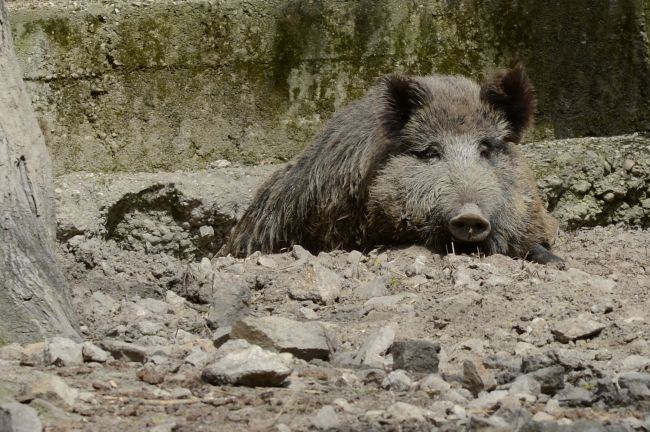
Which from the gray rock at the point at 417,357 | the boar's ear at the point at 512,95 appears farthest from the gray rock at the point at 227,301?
the boar's ear at the point at 512,95

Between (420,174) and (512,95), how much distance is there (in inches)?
34.0

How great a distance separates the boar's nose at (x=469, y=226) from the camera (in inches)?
263

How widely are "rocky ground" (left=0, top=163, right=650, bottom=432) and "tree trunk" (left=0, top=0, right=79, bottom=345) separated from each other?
0.87 ft

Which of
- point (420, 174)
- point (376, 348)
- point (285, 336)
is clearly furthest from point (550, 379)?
point (420, 174)

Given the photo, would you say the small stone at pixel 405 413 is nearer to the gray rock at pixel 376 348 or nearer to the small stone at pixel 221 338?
the gray rock at pixel 376 348

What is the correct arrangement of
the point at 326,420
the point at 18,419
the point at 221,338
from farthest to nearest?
the point at 221,338, the point at 326,420, the point at 18,419

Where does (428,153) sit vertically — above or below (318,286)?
above

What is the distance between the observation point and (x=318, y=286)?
220 inches

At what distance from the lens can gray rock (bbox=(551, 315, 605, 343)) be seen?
180 inches

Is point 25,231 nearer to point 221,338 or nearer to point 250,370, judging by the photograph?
point 221,338

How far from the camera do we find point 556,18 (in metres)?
8.45

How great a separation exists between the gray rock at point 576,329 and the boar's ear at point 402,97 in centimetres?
307

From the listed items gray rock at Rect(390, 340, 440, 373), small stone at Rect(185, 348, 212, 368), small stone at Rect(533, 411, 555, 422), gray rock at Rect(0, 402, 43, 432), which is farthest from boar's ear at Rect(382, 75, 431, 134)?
gray rock at Rect(0, 402, 43, 432)

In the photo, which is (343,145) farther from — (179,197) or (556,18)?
(556,18)
